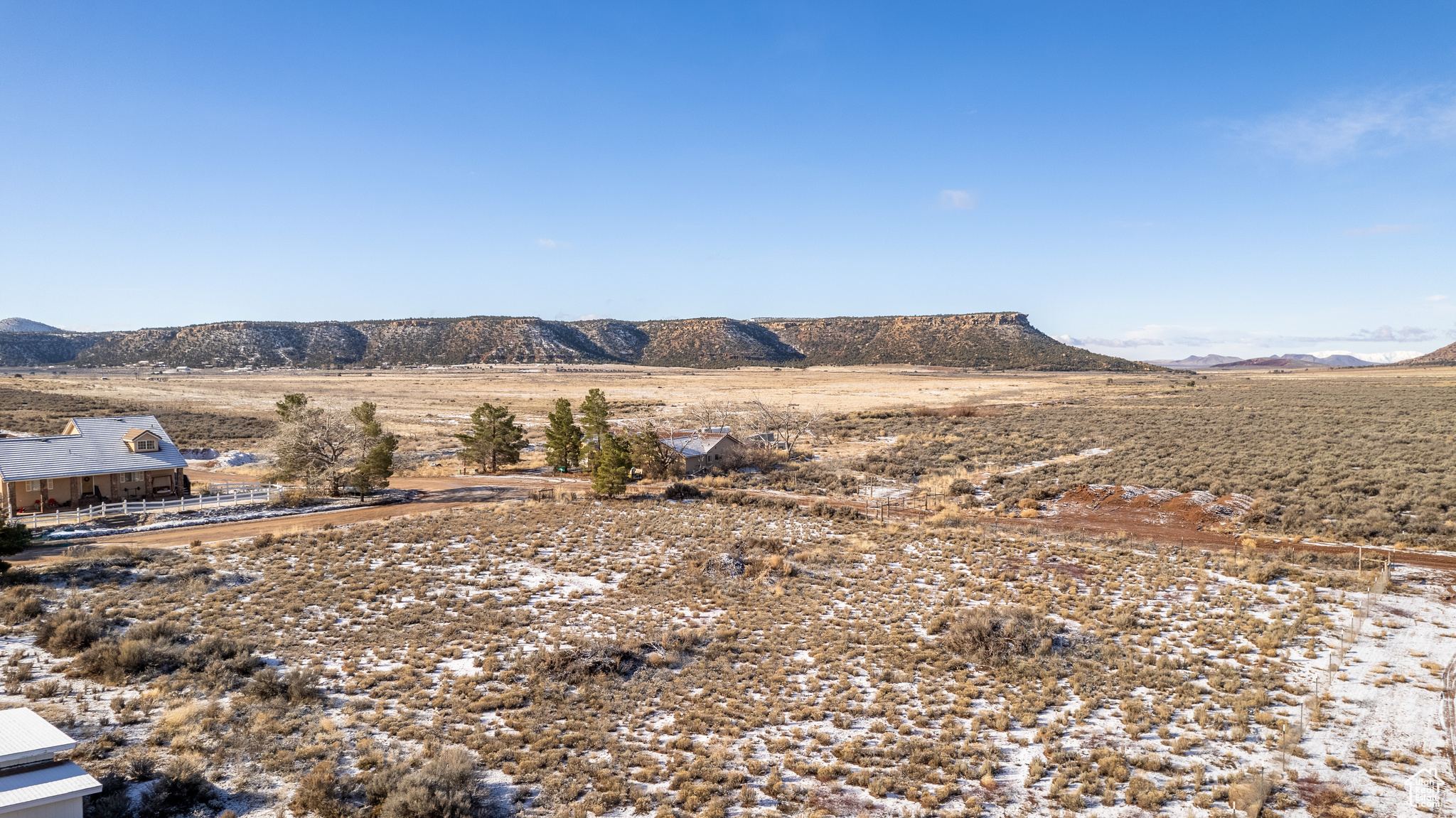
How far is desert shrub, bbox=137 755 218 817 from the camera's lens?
10.2 metres

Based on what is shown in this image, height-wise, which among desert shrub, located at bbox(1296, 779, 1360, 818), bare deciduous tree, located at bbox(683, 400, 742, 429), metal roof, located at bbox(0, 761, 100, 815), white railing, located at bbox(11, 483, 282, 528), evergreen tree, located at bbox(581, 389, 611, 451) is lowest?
desert shrub, located at bbox(1296, 779, 1360, 818)

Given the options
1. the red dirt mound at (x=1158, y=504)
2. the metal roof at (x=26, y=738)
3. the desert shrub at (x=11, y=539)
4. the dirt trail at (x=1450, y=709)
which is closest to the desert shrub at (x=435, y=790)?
the metal roof at (x=26, y=738)

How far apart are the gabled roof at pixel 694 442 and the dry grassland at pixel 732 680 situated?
17.0 meters

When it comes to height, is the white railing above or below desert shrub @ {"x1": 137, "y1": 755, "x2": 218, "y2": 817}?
above

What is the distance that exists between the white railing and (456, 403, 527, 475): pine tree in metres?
10.8

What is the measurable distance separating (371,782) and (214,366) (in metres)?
197

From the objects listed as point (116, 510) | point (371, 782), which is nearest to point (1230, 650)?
point (371, 782)

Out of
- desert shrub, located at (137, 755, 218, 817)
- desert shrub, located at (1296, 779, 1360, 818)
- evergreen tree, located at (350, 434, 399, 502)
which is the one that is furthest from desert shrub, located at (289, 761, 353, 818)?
evergreen tree, located at (350, 434, 399, 502)

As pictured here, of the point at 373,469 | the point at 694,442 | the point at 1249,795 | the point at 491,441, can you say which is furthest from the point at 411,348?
the point at 1249,795

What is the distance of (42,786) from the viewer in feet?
28.7

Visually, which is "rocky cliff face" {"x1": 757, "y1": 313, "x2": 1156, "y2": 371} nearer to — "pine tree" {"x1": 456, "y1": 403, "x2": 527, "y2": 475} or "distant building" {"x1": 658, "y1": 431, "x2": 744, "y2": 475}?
"distant building" {"x1": 658, "y1": 431, "x2": 744, "y2": 475}

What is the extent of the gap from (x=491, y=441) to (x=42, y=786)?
113 ft

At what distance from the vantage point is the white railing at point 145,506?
27.7m

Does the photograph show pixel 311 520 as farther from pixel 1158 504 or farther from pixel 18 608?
pixel 1158 504
